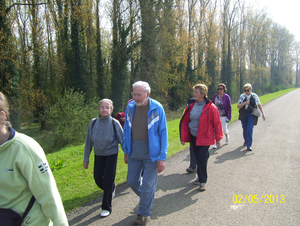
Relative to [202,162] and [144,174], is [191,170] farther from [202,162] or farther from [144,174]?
[144,174]

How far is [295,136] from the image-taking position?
30.6 feet

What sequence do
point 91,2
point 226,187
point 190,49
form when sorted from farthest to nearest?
point 190,49, point 91,2, point 226,187

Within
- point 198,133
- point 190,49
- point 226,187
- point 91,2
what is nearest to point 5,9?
point 91,2

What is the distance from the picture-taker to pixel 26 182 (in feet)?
5.62

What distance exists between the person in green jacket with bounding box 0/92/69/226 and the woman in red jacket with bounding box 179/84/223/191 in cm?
351

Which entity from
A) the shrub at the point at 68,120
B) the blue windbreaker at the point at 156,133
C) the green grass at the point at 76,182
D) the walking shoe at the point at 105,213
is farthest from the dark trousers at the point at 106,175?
the shrub at the point at 68,120

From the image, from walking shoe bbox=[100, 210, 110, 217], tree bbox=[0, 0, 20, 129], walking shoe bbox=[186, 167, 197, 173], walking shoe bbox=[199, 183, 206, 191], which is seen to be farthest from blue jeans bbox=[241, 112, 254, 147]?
tree bbox=[0, 0, 20, 129]

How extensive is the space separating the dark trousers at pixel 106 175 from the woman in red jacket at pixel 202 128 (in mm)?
1832

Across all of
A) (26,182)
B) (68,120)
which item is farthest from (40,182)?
(68,120)

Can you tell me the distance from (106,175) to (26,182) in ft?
7.36

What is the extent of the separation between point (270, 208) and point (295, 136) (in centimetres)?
668

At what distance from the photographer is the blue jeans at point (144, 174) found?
350 cm

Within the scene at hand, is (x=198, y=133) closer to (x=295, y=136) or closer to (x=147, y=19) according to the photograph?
(x=295, y=136)
